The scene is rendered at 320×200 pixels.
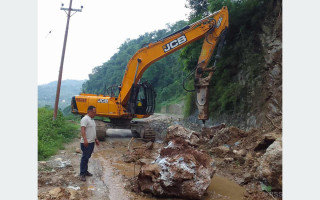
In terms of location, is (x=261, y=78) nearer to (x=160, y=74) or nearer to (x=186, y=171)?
(x=186, y=171)

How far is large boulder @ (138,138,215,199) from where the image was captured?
3811 millimetres

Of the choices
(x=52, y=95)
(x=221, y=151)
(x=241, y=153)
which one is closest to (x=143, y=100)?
(x=221, y=151)

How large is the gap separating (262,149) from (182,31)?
5092mm

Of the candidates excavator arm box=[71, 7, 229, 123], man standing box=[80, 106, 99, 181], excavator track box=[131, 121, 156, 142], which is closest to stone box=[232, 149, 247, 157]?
excavator arm box=[71, 7, 229, 123]

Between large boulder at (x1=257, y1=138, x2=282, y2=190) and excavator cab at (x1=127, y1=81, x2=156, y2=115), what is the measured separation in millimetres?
6098

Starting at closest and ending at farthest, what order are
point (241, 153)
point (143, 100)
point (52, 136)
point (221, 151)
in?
point (241, 153), point (221, 151), point (52, 136), point (143, 100)

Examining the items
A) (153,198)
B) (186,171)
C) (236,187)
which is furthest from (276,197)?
(153,198)

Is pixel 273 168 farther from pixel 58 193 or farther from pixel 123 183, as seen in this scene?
pixel 58 193

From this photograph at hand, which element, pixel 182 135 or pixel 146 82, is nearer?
pixel 182 135

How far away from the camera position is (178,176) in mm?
3812

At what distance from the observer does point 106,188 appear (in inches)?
170

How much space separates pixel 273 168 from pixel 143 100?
6.66 metres

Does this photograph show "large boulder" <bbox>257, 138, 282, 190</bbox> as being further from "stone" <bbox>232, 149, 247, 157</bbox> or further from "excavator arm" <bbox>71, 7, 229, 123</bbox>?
"excavator arm" <bbox>71, 7, 229, 123</bbox>

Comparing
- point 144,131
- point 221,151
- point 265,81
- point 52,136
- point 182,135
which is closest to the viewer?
point 221,151
